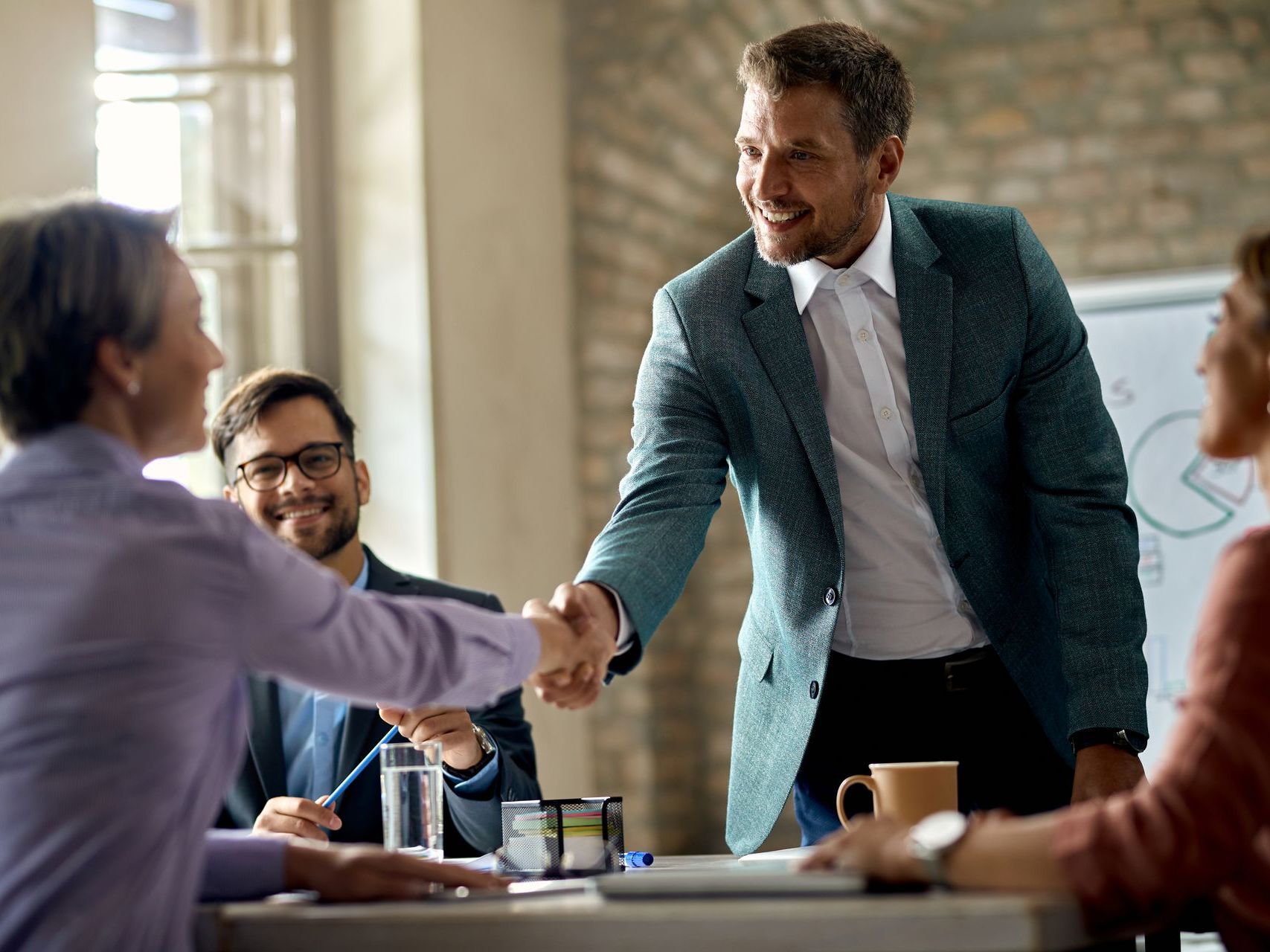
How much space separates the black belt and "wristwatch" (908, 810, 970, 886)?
2.85 feet

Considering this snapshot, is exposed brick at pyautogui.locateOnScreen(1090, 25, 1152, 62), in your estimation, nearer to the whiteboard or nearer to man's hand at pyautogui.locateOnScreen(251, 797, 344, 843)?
the whiteboard

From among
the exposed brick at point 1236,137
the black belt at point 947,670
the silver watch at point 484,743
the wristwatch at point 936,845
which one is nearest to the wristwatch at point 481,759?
the silver watch at point 484,743

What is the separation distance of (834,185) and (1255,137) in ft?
9.19

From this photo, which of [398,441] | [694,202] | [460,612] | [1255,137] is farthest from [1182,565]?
[460,612]

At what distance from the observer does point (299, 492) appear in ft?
8.93

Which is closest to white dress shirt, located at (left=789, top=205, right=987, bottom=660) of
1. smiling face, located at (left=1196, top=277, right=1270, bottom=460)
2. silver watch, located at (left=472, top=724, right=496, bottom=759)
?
silver watch, located at (left=472, top=724, right=496, bottom=759)

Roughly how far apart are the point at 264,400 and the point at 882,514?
1.18 meters

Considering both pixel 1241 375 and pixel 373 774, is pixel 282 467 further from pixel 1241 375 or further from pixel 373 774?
pixel 1241 375

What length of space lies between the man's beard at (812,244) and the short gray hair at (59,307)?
1.05 meters

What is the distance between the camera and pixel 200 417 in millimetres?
1432

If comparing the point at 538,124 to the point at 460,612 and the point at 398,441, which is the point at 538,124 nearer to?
the point at 398,441

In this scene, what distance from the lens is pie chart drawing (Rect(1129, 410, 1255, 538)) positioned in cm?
423

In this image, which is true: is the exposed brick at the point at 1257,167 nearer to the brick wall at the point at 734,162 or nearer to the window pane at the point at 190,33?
the brick wall at the point at 734,162

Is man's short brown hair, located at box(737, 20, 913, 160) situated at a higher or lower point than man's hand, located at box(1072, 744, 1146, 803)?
higher
